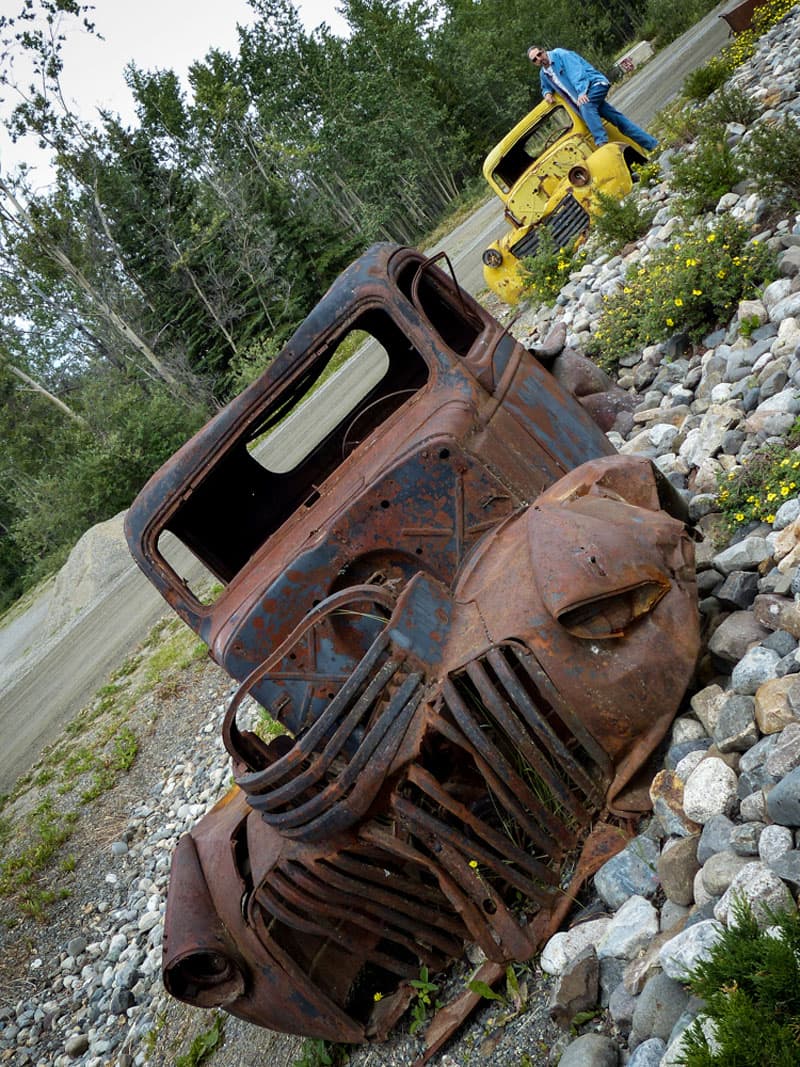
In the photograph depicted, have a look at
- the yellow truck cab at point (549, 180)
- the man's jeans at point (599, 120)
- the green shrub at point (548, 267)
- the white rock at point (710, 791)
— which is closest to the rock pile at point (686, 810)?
the white rock at point (710, 791)

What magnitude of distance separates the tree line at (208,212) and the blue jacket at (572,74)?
16.2m

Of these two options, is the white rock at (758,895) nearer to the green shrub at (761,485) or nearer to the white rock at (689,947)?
the white rock at (689,947)

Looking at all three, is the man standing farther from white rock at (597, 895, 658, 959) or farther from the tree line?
the tree line

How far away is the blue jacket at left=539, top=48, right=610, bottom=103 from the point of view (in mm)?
9438

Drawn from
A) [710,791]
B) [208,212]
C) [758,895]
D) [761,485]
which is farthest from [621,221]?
[208,212]

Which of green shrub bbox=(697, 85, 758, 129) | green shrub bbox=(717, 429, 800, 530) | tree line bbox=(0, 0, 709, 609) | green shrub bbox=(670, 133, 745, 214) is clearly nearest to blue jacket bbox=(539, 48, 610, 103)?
green shrub bbox=(697, 85, 758, 129)

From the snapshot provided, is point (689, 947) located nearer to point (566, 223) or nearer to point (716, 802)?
point (716, 802)

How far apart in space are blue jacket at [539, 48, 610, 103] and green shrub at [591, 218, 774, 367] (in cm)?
410

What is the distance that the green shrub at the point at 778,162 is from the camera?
5.38 metres

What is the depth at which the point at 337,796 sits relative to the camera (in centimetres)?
282

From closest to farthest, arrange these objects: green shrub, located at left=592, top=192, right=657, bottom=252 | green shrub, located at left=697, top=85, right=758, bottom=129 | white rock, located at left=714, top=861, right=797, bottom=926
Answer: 1. white rock, located at left=714, top=861, right=797, bottom=926
2. green shrub, located at left=697, top=85, right=758, bottom=129
3. green shrub, located at left=592, top=192, right=657, bottom=252

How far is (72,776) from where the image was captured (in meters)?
8.55

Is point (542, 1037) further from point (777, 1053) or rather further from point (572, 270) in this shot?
point (572, 270)

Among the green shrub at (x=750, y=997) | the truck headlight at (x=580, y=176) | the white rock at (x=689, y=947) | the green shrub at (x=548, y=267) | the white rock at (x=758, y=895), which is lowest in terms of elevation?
the white rock at (x=689, y=947)
